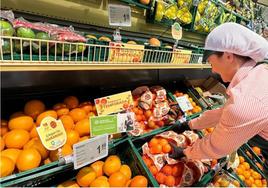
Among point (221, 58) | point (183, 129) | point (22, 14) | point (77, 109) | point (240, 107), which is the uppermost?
point (22, 14)

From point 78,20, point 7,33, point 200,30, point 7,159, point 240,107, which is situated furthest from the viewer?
point 200,30

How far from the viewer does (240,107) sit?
3.55 feet

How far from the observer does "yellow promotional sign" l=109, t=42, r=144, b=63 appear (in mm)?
1126

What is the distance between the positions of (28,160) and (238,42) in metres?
1.12

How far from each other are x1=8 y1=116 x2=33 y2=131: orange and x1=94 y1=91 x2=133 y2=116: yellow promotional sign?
34 cm

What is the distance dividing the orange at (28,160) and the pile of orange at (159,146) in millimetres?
701

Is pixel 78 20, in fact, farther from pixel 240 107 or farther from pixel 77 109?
pixel 240 107

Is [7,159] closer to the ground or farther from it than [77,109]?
closer to the ground

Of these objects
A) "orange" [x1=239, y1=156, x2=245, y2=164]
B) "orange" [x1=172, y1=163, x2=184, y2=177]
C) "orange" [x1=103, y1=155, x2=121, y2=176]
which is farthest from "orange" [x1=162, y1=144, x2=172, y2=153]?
"orange" [x1=239, y1=156, x2=245, y2=164]

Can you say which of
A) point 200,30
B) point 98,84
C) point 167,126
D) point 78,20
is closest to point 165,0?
point 200,30

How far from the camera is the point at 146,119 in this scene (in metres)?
1.63

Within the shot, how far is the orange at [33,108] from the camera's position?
1196mm

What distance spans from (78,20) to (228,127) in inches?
43.2

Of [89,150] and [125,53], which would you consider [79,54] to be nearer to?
[125,53]
